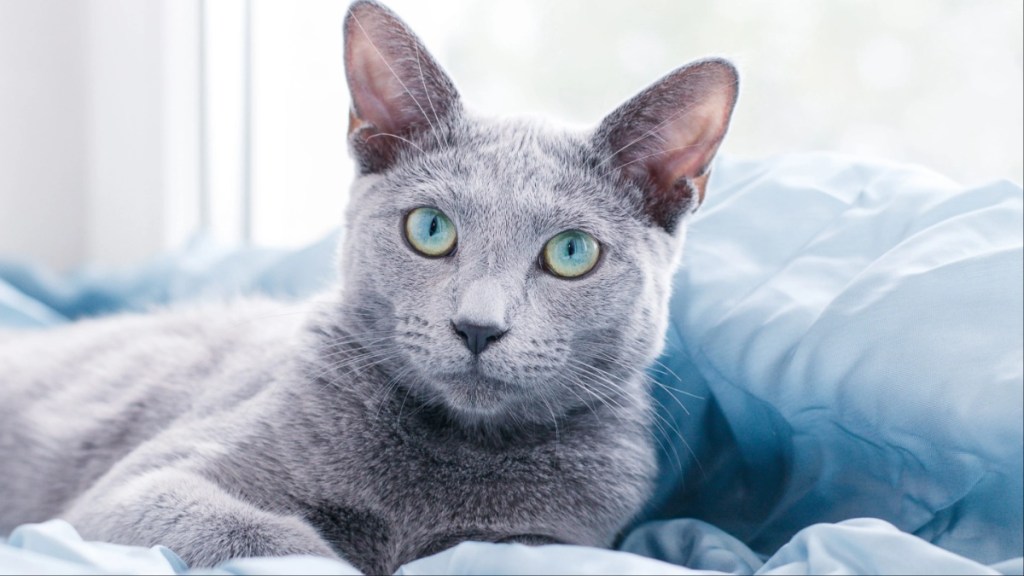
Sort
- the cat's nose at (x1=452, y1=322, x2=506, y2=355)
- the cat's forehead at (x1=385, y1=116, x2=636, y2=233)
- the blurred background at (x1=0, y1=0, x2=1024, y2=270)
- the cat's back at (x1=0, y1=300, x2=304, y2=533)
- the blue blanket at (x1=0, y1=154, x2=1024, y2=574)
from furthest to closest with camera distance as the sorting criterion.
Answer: the blurred background at (x1=0, y1=0, x2=1024, y2=270) < the cat's back at (x1=0, y1=300, x2=304, y2=533) < the cat's forehead at (x1=385, y1=116, x2=636, y2=233) < the cat's nose at (x1=452, y1=322, x2=506, y2=355) < the blue blanket at (x1=0, y1=154, x2=1024, y2=574)

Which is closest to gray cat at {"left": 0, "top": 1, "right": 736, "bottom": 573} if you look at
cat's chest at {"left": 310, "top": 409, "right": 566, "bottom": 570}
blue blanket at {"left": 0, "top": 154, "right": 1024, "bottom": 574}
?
cat's chest at {"left": 310, "top": 409, "right": 566, "bottom": 570}

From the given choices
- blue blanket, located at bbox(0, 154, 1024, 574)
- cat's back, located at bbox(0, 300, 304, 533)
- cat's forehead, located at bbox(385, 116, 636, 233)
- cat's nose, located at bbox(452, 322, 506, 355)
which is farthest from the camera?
cat's back, located at bbox(0, 300, 304, 533)

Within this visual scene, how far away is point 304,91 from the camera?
253 centimetres

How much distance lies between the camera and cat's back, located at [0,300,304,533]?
53.2 inches

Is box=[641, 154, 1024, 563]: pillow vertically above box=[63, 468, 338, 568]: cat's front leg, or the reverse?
box=[641, 154, 1024, 563]: pillow

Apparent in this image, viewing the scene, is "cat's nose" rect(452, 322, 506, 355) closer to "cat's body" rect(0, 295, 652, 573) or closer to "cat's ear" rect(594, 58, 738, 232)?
"cat's body" rect(0, 295, 652, 573)

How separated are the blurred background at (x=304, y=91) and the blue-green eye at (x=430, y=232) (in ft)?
3.58

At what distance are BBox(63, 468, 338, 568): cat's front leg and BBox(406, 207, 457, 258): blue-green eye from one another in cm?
34

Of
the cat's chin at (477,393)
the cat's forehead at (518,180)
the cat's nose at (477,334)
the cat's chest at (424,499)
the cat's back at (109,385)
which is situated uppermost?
the cat's forehead at (518,180)

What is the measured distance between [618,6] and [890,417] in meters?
1.46

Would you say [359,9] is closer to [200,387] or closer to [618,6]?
[200,387]

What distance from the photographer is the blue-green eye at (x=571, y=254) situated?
41.5 inches

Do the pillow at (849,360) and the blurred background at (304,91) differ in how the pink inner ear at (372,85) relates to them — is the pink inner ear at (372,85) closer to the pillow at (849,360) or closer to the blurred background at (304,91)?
the pillow at (849,360)

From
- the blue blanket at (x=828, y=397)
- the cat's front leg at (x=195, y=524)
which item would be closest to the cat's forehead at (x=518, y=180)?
the blue blanket at (x=828, y=397)
